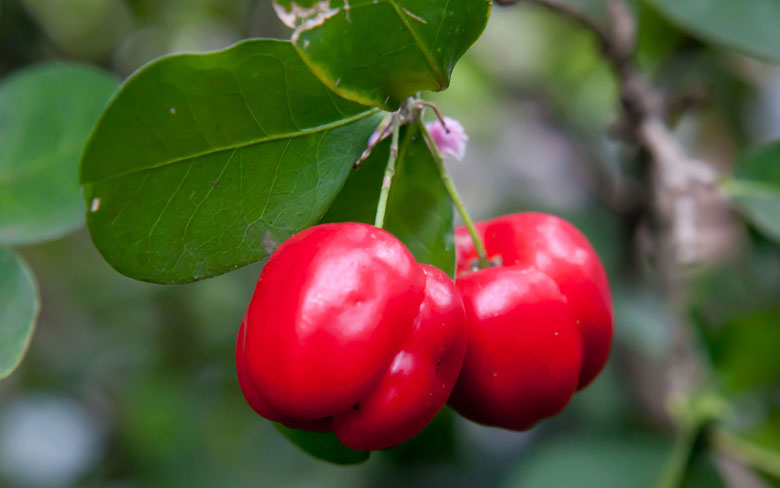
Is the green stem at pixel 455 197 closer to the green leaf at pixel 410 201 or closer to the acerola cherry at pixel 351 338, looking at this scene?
the green leaf at pixel 410 201

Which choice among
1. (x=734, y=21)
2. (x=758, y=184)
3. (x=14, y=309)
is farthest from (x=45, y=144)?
(x=758, y=184)

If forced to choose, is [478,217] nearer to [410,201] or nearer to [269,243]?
[410,201]

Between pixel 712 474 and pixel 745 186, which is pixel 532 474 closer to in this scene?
pixel 712 474

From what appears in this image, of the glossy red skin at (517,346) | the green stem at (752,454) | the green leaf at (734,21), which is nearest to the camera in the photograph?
the glossy red skin at (517,346)

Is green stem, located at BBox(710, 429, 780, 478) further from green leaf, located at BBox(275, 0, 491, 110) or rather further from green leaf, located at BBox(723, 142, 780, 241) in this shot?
green leaf, located at BBox(275, 0, 491, 110)

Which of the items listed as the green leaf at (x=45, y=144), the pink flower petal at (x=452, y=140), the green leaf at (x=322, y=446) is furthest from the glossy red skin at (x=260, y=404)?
the green leaf at (x=45, y=144)

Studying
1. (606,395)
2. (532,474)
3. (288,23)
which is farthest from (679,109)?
(288,23)
